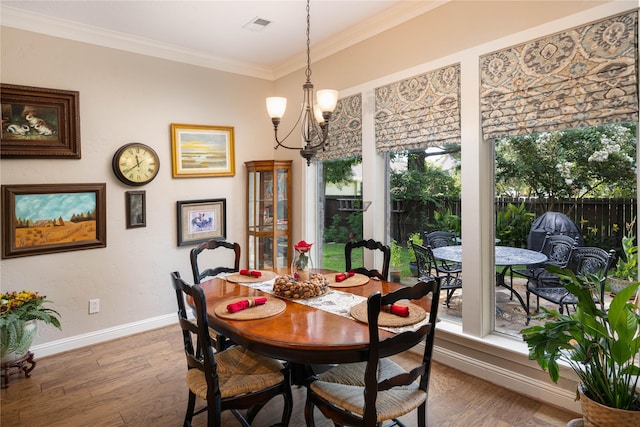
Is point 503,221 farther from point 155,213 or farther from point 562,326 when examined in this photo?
point 155,213

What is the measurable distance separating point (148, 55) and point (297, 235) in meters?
2.41

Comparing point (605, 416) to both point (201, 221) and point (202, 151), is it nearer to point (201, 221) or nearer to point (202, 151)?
point (201, 221)

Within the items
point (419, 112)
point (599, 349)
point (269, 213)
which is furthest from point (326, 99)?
point (269, 213)

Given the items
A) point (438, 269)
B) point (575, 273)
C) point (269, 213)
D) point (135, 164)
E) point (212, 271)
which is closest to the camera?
point (575, 273)

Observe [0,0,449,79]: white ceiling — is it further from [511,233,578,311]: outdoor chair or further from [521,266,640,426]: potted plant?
[521,266,640,426]: potted plant

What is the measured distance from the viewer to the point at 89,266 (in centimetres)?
355

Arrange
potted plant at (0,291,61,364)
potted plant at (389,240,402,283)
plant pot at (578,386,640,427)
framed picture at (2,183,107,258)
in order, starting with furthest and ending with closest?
potted plant at (389,240,402,283) → framed picture at (2,183,107,258) → potted plant at (0,291,61,364) → plant pot at (578,386,640,427)

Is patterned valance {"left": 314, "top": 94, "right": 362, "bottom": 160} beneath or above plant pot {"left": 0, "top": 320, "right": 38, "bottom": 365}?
above

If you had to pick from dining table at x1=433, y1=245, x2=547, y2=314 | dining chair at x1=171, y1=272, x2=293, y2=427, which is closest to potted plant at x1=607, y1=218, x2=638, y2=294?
dining table at x1=433, y1=245, x2=547, y2=314

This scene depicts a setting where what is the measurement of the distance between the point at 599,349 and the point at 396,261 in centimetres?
184

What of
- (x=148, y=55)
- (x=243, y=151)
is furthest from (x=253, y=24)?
(x=243, y=151)

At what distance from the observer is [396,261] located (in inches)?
140

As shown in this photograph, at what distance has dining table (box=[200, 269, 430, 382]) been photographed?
5.45 feet

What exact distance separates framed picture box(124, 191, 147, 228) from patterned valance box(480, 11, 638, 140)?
316cm
